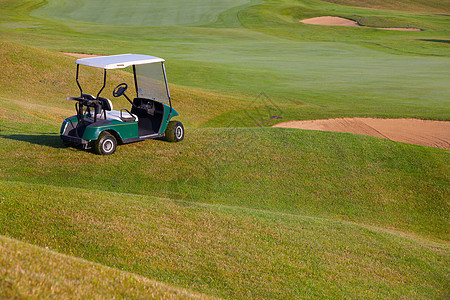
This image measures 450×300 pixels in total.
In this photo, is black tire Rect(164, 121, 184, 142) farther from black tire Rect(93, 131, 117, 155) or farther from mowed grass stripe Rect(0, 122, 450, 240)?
black tire Rect(93, 131, 117, 155)

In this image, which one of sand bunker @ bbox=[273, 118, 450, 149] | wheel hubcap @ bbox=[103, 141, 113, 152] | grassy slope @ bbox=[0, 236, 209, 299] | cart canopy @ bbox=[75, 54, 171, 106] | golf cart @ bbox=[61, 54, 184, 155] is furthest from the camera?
sand bunker @ bbox=[273, 118, 450, 149]

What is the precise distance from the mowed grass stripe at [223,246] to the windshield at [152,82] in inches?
184

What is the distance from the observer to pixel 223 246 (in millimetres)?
7605

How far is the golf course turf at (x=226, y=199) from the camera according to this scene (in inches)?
257

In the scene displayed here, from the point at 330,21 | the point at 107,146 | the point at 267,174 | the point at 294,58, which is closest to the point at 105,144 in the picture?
the point at 107,146

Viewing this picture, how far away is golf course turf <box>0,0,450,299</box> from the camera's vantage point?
652 cm

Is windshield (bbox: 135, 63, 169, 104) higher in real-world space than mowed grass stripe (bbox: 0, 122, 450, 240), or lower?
higher

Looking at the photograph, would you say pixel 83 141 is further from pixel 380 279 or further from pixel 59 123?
pixel 380 279

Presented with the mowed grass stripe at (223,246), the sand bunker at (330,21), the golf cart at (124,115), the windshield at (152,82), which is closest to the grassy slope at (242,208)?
the mowed grass stripe at (223,246)

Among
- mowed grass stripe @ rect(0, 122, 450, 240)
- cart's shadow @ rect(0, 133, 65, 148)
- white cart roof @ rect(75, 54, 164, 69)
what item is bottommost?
mowed grass stripe @ rect(0, 122, 450, 240)

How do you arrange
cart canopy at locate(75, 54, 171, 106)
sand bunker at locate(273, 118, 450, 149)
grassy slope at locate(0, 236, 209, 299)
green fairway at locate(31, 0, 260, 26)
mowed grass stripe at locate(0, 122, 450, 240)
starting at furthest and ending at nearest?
green fairway at locate(31, 0, 260, 26), sand bunker at locate(273, 118, 450, 149), cart canopy at locate(75, 54, 171, 106), mowed grass stripe at locate(0, 122, 450, 240), grassy slope at locate(0, 236, 209, 299)

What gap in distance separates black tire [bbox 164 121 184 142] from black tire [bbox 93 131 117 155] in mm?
2016

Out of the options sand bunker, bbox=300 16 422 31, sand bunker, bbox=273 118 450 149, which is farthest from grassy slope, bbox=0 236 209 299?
sand bunker, bbox=300 16 422 31

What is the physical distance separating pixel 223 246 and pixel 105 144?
590cm
